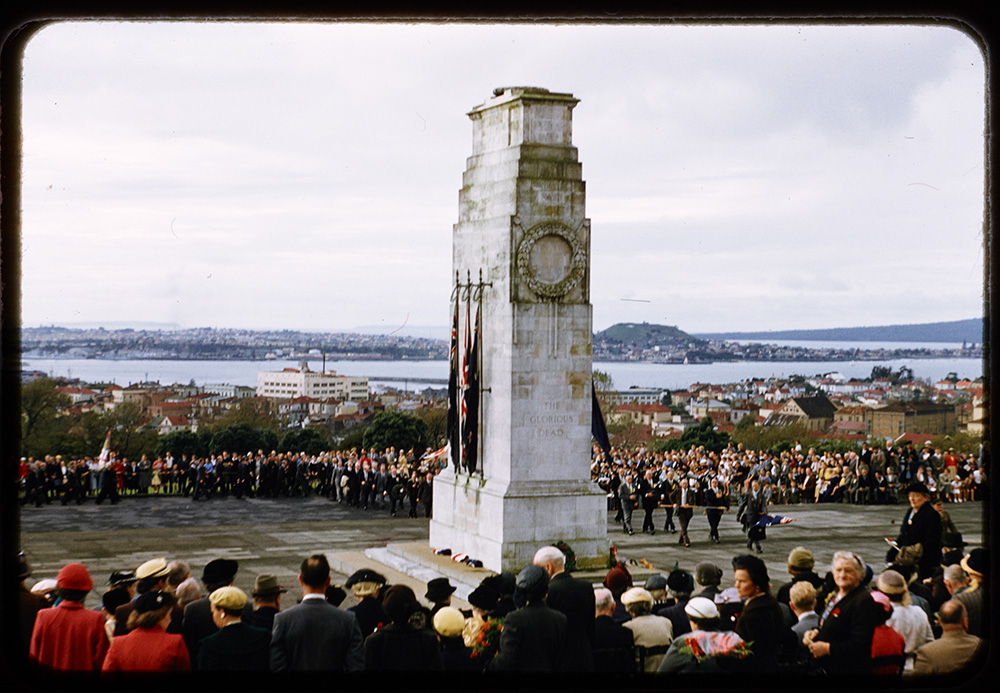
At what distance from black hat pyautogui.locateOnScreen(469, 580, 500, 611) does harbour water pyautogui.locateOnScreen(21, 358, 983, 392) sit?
1344 inches

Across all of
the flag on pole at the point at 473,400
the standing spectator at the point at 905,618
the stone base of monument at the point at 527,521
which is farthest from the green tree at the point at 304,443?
the standing spectator at the point at 905,618

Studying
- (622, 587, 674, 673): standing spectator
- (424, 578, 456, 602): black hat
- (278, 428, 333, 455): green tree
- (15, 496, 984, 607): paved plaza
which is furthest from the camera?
(278, 428, 333, 455): green tree

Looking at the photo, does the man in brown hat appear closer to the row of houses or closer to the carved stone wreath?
the carved stone wreath

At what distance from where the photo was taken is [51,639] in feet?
24.4

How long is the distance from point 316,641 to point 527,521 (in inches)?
366

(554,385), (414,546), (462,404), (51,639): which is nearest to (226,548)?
(414,546)

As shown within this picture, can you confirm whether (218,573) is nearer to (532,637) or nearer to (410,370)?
(532,637)

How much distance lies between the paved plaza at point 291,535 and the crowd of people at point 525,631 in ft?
25.9

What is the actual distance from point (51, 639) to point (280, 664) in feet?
5.74

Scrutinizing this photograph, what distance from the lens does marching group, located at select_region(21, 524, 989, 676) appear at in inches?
279

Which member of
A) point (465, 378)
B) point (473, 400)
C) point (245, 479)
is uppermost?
point (465, 378)

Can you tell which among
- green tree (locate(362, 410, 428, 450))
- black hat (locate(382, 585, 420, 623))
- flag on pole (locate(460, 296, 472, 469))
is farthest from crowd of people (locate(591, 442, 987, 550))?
black hat (locate(382, 585, 420, 623))

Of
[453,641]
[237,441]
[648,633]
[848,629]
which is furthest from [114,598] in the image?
[237,441]

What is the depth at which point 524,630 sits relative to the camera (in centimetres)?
739
